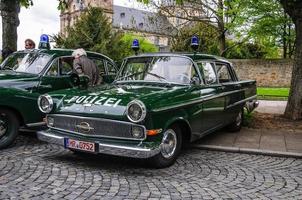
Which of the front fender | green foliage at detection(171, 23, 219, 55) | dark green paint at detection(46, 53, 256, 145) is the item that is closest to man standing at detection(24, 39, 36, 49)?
the front fender

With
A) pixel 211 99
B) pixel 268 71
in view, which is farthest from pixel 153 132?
pixel 268 71

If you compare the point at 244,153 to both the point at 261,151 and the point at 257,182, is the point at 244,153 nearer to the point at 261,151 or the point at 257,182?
the point at 261,151

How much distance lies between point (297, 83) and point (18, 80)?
715 cm

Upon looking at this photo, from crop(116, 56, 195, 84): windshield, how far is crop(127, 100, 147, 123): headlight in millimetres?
1590

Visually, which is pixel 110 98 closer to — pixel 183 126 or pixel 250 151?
pixel 183 126

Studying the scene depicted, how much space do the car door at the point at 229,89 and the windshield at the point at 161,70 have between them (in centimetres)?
125

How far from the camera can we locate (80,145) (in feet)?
19.9

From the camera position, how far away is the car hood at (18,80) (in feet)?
25.8

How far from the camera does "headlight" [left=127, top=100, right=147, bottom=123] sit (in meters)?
5.69

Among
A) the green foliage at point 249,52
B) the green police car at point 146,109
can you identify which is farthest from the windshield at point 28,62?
the green foliage at point 249,52

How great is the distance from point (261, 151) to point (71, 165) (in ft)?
11.6

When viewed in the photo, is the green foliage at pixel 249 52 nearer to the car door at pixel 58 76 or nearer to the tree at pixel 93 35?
the tree at pixel 93 35

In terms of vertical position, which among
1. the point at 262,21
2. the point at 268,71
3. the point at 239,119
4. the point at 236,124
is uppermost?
the point at 262,21

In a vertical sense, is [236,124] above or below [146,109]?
below
